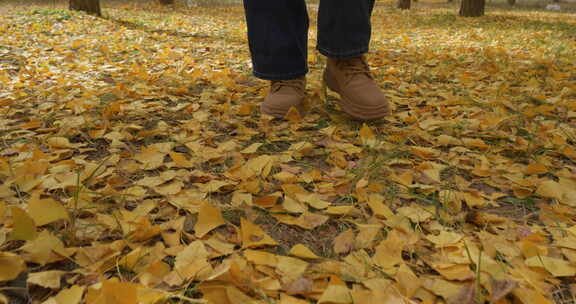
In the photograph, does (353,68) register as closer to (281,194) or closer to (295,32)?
(295,32)

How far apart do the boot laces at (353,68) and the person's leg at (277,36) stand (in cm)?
17

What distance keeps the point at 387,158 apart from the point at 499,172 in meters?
0.33

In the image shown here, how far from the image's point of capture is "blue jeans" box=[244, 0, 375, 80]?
56.4 inches

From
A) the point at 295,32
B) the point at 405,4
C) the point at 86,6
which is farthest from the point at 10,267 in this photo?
the point at 405,4

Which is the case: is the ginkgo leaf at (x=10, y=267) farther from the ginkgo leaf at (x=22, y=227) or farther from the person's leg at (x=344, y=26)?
the person's leg at (x=344, y=26)

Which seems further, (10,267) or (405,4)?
(405,4)

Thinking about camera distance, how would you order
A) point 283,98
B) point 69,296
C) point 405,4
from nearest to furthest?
1. point 69,296
2. point 283,98
3. point 405,4

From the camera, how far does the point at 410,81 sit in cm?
223

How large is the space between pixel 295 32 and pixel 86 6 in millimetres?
4707

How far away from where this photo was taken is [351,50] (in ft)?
4.89

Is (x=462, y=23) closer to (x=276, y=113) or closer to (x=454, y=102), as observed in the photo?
(x=454, y=102)

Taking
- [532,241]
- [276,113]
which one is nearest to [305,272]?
[532,241]

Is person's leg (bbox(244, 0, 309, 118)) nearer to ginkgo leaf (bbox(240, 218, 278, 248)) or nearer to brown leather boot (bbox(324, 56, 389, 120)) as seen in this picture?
brown leather boot (bbox(324, 56, 389, 120))

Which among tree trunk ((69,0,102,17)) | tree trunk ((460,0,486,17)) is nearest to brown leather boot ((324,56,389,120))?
tree trunk ((69,0,102,17))
